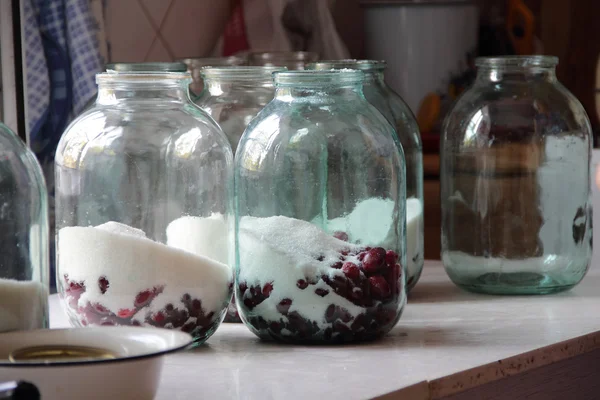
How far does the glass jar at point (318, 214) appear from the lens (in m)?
0.81

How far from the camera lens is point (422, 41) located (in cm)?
189

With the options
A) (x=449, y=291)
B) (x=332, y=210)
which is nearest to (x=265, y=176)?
(x=332, y=210)

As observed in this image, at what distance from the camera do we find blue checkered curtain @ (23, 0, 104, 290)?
137 centimetres

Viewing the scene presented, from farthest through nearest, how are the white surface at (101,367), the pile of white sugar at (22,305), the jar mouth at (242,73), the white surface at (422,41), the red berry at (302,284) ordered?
the white surface at (422,41) → the jar mouth at (242,73) → the red berry at (302,284) → the pile of white sugar at (22,305) → the white surface at (101,367)

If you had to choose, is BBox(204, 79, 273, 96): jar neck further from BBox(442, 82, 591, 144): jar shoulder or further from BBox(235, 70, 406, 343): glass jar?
BBox(442, 82, 591, 144): jar shoulder

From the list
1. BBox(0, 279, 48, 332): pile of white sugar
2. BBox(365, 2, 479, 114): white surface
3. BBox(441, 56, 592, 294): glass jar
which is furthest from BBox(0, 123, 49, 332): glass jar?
BBox(365, 2, 479, 114): white surface

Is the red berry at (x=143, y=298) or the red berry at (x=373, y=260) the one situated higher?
the red berry at (x=373, y=260)

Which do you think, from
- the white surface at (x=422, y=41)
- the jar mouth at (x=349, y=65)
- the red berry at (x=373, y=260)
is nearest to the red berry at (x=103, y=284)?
the red berry at (x=373, y=260)

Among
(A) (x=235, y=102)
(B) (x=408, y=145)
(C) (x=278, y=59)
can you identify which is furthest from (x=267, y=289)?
(C) (x=278, y=59)

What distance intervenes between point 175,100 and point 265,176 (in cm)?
10

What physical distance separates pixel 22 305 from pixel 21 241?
0.05 m

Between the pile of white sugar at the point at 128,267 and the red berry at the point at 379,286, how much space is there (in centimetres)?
13

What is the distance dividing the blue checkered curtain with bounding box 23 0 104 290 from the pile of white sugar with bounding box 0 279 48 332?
690 mm

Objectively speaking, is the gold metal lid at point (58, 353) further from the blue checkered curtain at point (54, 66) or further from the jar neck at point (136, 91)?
the blue checkered curtain at point (54, 66)
